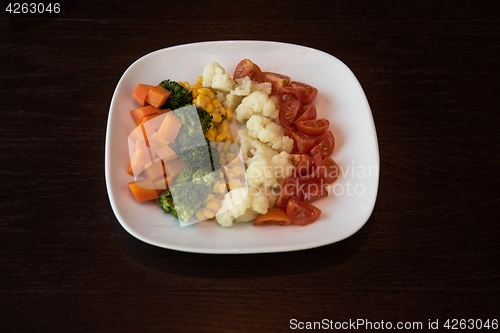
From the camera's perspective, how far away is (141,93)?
2682mm

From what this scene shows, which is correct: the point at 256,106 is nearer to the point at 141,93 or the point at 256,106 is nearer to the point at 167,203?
the point at 141,93

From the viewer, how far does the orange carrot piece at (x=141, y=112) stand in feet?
8.61

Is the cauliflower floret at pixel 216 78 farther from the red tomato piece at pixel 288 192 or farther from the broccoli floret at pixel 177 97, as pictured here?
the red tomato piece at pixel 288 192

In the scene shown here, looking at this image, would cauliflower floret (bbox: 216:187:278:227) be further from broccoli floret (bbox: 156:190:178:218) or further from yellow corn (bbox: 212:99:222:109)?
yellow corn (bbox: 212:99:222:109)

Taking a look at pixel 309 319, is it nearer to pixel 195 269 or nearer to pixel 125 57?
pixel 195 269

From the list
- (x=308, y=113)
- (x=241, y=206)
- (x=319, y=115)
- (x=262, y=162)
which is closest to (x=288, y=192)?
(x=262, y=162)

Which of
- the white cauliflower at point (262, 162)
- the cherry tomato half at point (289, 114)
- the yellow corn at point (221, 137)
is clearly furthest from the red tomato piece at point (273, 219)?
the cherry tomato half at point (289, 114)

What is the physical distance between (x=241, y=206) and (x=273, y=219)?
244mm

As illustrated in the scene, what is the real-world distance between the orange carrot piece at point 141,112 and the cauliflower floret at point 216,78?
49 cm

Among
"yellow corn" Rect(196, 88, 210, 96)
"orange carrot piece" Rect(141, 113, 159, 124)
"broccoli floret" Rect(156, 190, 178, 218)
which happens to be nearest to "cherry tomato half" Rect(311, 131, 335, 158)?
"yellow corn" Rect(196, 88, 210, 96)

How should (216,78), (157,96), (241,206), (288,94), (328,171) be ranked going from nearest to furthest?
1. (241,206)
2. (328,171)
3. (157,96)
4. (216,78)
5. (288,94)

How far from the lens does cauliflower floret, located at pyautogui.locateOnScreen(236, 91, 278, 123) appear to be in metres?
2.71

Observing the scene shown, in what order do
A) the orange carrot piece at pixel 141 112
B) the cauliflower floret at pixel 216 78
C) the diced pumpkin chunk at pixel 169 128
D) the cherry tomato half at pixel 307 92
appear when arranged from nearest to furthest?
the diced pumpkin chunk at pixel 169 128, the orange carrot piece at pixel 141 112, the cauliflower floret at pixel 216 78, the cherry tomato half at pixel 307 92

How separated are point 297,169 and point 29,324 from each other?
1963mm
